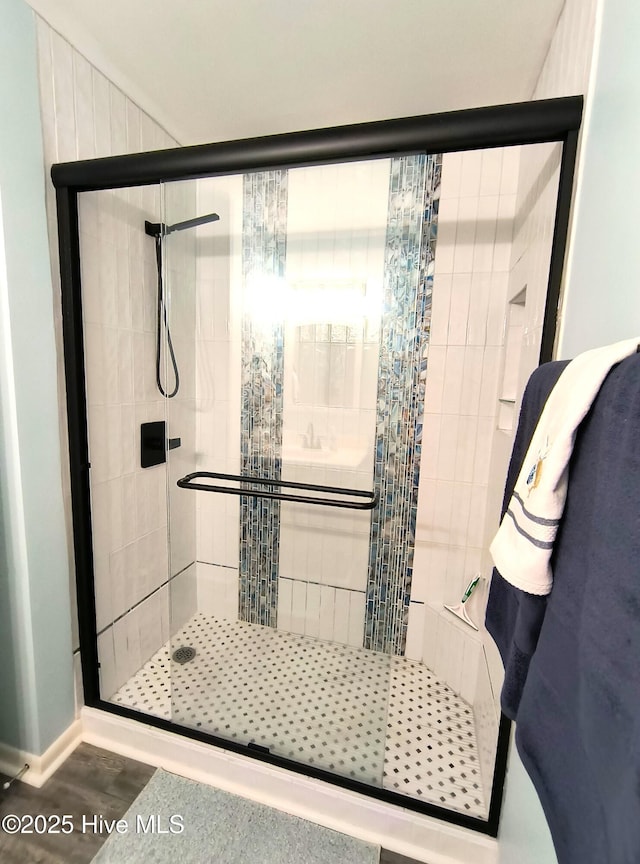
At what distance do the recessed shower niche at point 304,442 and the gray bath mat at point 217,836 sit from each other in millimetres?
148

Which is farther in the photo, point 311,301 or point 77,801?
point 311,301

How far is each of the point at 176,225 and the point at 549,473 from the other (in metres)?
1.68

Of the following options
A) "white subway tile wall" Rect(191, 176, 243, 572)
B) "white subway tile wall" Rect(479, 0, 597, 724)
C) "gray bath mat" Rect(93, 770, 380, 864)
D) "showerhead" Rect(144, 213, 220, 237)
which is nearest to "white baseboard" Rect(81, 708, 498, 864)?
"gray bath mat" Rect(93, 770, 380, 864)

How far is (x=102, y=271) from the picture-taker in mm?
1461

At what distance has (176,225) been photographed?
158 centimetres

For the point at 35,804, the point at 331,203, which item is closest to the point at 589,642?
the point at 331,203

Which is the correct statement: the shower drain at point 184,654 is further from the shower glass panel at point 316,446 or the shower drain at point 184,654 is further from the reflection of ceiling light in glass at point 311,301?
the reflection of ceiling light in glass at point 311,301

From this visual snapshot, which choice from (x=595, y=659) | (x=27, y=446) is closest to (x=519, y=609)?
(x=595, y=659)

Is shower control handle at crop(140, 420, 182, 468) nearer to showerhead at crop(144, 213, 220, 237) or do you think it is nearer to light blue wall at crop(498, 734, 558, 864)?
showerhead at crop(144, 213, 220, 237)

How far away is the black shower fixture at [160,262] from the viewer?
63.3 inches

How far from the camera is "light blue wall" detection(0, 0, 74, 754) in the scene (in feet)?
3.61

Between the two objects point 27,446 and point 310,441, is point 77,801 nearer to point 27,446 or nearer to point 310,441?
point 27,446

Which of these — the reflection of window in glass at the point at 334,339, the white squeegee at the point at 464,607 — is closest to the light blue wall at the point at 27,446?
the reflection of window in glass at the point at 334,339

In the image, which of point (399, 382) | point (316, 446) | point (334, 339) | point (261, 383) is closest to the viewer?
point (399, 382)
